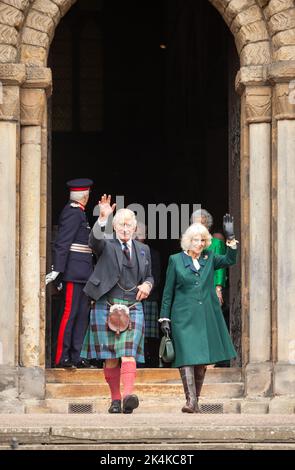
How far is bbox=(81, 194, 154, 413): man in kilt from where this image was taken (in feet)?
58.5

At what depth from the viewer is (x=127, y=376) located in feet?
58.1

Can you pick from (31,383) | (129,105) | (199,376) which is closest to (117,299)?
(199,376)

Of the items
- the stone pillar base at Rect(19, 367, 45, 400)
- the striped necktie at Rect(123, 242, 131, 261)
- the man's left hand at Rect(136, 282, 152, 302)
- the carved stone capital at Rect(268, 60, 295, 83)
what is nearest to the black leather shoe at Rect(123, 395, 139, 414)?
the man's left hand at Rect(136, 282, 152, 302)

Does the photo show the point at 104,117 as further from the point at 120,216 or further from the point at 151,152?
the point at 120,216

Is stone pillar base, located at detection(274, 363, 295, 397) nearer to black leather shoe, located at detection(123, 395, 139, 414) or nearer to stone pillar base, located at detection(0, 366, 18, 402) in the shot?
black leather shoe, located at detection(123, 395, 139, 414)

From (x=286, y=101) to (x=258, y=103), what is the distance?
379mm

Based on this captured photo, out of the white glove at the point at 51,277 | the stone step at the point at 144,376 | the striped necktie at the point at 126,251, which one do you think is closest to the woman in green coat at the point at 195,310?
the striped necktie at the point at 126,251

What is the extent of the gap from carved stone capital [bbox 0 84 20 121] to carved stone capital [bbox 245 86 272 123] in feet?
7.46

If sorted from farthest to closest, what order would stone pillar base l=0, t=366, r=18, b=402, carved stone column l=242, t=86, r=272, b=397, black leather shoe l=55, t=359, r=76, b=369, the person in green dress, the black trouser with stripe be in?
the person in green dress → the black trouser with stripe → black leather shoe l=55, t=359, r=76, b=369 → carved stone column l=242, t=86, r=272, b=397 → stone pillar base l=0, t=366, r=18, b=402

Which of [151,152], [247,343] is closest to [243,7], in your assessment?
[247,343]

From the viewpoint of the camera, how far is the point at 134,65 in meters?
31.4

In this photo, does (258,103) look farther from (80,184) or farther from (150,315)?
(150,315)

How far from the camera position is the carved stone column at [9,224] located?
756 inches
